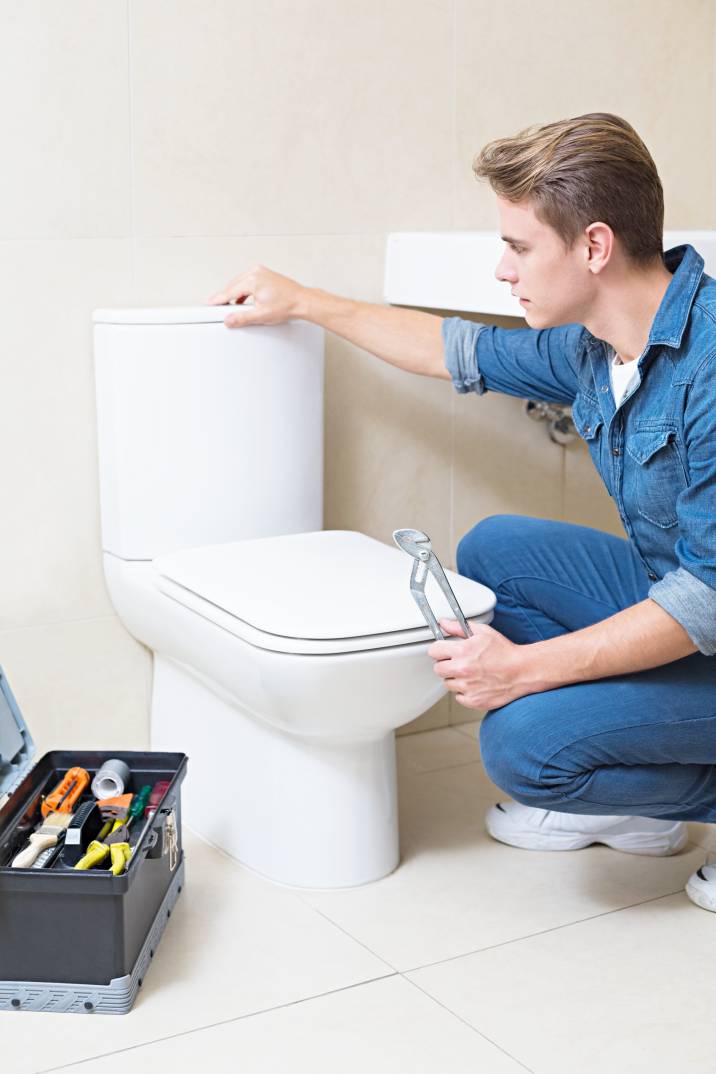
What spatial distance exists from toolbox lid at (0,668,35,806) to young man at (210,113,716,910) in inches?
21.3

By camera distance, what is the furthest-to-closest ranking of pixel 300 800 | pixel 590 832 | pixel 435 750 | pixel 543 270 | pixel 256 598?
pixel 435 750
pixel 590 832
pixel 300 800
pixel 256 598
pixel 543 270

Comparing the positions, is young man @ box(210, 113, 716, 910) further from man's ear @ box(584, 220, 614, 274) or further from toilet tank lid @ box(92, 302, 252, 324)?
toilet tank lid @ box(92, 302, 252, 324)

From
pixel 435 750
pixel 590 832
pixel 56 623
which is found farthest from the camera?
pixel 435 750

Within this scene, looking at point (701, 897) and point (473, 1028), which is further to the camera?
point (701, 897)

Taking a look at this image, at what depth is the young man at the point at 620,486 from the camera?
137 cm

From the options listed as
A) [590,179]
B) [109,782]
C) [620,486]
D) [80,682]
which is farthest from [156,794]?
[590,179]

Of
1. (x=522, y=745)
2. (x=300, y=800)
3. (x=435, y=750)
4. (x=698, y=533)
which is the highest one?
(x=698, y=533)

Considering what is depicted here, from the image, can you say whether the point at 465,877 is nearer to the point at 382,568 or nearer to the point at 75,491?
the point at 382,568

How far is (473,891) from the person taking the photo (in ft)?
5.54

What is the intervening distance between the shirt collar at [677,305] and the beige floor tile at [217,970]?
0.79 m

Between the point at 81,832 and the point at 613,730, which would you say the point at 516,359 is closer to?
the point at 613,730

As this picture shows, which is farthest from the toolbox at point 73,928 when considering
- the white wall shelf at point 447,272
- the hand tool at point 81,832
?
the white wall shelf at point 447,272

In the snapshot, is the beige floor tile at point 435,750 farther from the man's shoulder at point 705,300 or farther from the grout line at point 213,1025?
the man's shoulder at point 705,300

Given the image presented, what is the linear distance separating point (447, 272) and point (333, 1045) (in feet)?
3.77
